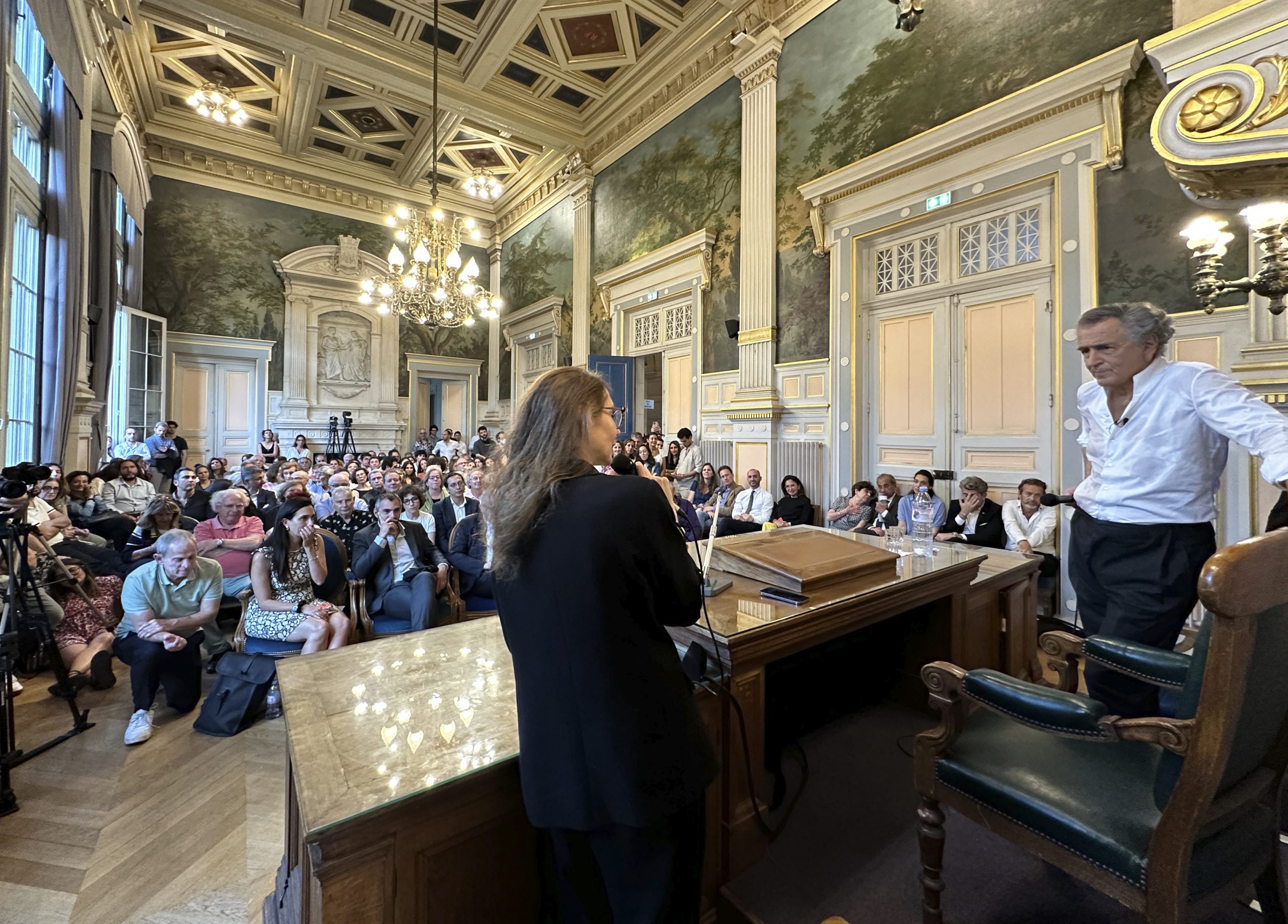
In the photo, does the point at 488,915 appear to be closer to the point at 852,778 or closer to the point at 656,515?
the point at 656,515

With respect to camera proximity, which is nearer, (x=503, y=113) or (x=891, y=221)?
(x=891, y=221)

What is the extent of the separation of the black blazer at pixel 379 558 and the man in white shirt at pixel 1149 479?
3347 millimetres

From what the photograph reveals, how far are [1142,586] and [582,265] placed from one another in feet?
30.8

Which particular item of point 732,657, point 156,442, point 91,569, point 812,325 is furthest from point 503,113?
point 732,657

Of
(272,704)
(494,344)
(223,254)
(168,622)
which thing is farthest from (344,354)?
(272,704)

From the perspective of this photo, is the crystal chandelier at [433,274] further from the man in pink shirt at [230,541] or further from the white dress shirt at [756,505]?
the white dress shirt at [756,505]

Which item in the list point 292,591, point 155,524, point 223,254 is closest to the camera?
point 292,591

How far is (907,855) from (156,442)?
10311mm

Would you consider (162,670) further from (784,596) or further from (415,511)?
(784,596)

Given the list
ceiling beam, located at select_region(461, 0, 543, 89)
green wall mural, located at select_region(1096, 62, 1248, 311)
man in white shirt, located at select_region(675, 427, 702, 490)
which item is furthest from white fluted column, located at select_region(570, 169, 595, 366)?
green wall mural, located at select_region(1096, 62, 1248, 311)

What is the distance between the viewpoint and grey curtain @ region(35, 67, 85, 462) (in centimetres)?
512

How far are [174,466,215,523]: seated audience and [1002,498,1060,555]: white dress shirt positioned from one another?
646 cm

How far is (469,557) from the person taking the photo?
3701 millimetres

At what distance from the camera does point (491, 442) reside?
10.7 meters
